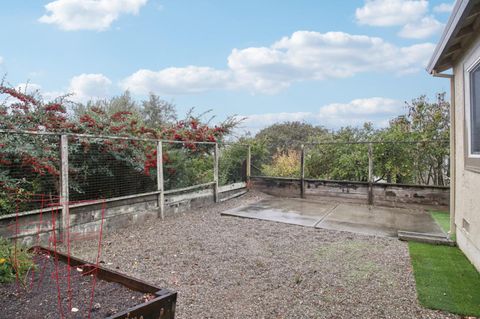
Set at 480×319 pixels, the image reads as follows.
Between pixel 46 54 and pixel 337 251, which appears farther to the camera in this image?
pixel 46 54

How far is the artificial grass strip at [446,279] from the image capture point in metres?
2.73

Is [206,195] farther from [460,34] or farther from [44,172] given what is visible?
[460,34]

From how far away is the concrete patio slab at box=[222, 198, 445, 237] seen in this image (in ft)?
17.6

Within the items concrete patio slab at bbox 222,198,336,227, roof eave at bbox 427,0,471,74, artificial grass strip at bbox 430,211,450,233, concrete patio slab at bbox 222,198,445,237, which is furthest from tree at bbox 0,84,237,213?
artificial grass strip at bbox 430,211,450,233

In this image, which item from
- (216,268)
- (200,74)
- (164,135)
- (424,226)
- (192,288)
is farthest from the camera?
(200,74)

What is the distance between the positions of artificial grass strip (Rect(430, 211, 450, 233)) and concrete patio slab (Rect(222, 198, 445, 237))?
3.9 inches

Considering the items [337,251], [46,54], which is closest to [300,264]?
[337,251]

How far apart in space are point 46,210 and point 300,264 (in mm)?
3414

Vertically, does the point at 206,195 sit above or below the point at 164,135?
below

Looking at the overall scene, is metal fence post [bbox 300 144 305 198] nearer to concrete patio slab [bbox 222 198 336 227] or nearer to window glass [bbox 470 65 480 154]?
concrete patio slab [bbox 222 198 336 227]

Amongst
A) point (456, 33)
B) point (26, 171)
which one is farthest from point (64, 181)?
point (456, 33)

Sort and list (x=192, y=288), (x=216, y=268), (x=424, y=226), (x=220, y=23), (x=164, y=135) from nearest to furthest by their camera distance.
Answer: (x=192, y=288) < (x=216, y=268) < (x=424, y=226) < (x=164, y=135) < (x=220, y=23)

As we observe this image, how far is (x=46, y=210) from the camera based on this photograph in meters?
4.22

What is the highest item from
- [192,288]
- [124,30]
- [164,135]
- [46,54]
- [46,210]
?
[124,30]
